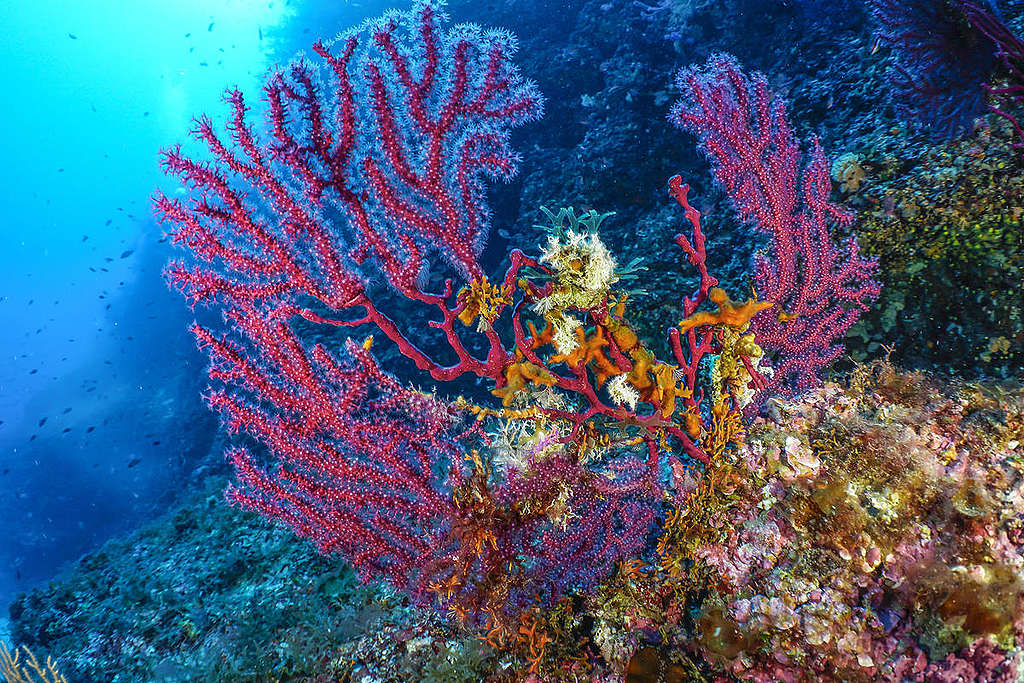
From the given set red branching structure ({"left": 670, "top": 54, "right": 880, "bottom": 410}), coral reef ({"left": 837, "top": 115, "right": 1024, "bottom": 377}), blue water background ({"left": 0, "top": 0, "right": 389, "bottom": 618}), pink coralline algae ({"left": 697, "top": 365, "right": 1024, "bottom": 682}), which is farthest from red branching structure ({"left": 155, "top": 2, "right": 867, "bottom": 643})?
Result: blue water background ({"left": 0, "top": 0, "right": 389, "bottom": 618})

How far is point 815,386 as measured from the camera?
10.4 feet

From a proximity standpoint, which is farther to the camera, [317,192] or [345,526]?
[345,526]

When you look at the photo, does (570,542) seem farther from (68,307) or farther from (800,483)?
(68,307)

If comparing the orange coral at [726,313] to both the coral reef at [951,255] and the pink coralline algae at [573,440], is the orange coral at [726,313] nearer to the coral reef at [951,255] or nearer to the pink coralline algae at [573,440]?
the pink coralline algae at [573,440]

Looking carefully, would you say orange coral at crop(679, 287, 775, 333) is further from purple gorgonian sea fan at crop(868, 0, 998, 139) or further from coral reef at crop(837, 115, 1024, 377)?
purple gorgonian sea fan at crop(868, 0, 998, 139)

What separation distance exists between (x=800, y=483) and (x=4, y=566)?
25269 mm

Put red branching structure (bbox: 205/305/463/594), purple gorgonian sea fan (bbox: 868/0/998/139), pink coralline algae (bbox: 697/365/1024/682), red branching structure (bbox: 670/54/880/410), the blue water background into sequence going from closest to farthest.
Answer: pink coralline algae (bbox: 697/365/1024/682), red branching structure (bbox: 205/305/463/594), red branching structure (bbox: 670/54/880/410), purple gorgonian sea fan (bbox: 868/0/998/139), the blue water background

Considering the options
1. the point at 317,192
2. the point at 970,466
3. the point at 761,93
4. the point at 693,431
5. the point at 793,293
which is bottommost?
the point at 970,466

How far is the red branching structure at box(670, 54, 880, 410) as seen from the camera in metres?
3.07

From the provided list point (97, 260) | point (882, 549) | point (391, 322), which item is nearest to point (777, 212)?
point (882, 549)

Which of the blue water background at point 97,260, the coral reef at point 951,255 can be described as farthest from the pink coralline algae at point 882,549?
the blue water background at point 97,260

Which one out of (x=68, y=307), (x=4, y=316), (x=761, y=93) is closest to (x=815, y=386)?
(x=761, y=93)

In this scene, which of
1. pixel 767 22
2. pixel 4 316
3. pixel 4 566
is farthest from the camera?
pixel 4 316

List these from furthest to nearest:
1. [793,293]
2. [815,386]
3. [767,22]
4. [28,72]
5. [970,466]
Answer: [28,72] < [767,22] < [793,293] < [815,386] < [970,466]
